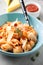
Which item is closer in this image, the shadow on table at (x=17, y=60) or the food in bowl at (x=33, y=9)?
the shadow on table at (x=17, y=60)

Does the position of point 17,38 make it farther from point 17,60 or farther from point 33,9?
point 33,9

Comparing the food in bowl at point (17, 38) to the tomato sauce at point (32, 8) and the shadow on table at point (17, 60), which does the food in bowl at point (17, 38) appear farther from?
the tomato sauce at point (32, 8)

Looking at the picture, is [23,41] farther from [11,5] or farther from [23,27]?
[11,5]

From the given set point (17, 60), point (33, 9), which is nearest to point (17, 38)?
point (17, 60)

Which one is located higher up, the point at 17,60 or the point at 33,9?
the point at 33,9

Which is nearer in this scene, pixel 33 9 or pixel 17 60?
pixel 17 60

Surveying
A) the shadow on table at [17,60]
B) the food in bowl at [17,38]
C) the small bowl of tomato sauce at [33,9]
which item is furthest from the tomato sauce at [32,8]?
the shadow on table at [17,60]

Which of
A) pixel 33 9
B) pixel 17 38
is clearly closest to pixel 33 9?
pixel 33 9

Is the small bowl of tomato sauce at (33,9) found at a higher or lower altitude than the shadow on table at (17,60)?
higher

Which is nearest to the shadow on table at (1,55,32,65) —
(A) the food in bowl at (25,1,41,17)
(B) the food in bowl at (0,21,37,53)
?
(B) the food in bowl at (0,21,37,53)
